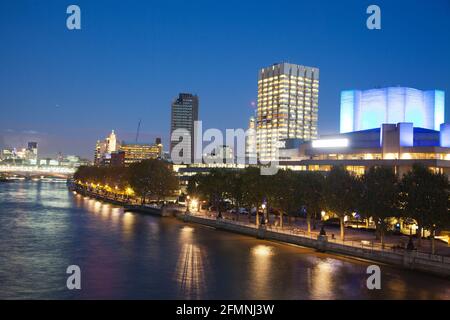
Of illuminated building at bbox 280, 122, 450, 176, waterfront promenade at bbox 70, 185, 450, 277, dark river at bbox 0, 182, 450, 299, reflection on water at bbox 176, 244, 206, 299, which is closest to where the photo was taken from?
dark river at bbox 0, 182, 450, 299

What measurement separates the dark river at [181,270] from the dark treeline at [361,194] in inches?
260

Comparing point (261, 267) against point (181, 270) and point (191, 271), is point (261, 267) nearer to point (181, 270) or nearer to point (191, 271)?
point (191, 271)

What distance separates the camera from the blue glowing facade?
384 feet

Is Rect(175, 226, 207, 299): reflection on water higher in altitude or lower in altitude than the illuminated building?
lower

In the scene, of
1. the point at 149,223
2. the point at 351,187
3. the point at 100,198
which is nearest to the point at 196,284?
the point at 351,187

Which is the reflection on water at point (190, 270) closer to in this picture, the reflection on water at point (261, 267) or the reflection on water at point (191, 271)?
the reflection on water at point (191, 271)

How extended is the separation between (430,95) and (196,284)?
10033 centimetres

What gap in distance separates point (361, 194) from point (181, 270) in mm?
22324

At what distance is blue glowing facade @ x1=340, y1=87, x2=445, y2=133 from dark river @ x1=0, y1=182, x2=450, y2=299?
65986 mm

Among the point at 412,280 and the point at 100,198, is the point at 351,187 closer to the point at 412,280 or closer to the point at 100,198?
the point at 412,280

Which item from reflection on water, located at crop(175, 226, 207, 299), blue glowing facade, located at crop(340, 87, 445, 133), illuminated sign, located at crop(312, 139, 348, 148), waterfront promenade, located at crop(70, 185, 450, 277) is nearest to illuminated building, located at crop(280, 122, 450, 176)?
illuminated sign, located at crop(312, 139, 348, 148)

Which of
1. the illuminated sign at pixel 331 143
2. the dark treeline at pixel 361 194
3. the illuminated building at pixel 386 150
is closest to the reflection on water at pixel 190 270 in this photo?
the dark treeline at pixel 361 194

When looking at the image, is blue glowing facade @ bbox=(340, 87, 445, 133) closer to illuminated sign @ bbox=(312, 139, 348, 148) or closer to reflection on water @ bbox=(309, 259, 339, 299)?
illuminated sign @ bbox=(312, 139, 348, 148)

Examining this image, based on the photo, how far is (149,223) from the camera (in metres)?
81.6
